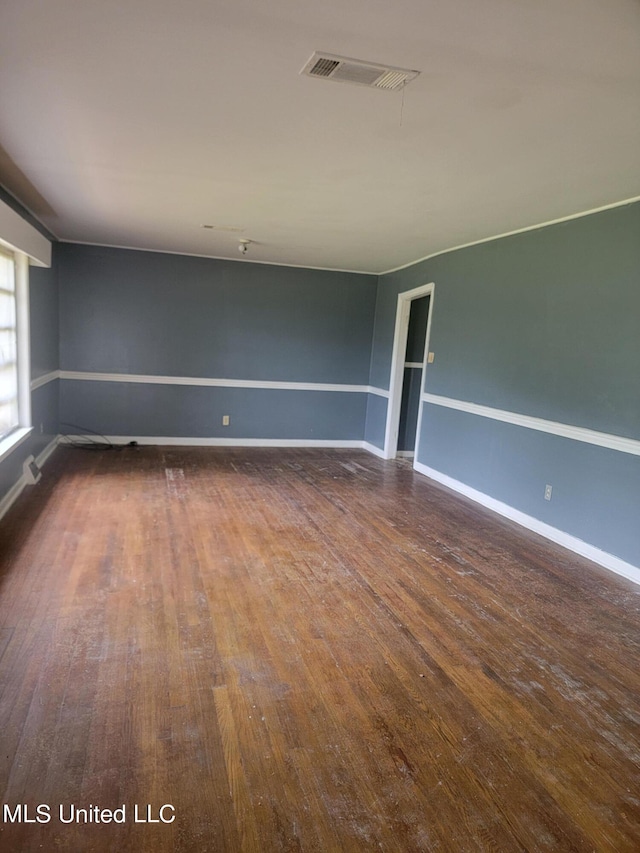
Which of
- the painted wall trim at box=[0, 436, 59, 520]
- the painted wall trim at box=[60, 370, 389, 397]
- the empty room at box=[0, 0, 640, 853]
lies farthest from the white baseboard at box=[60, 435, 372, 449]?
the painted wall trim at box=[0, 436, 59, 520]

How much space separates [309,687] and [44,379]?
4508 millimetres

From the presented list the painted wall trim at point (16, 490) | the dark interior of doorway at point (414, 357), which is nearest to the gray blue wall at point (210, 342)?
the dark interior of doorway at point (414, 357)

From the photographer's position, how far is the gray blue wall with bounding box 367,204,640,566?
3.46 meters

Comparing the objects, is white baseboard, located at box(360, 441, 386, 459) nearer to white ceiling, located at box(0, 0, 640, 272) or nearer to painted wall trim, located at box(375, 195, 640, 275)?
painted wall trim, located at box(375, 195, 640, 275)

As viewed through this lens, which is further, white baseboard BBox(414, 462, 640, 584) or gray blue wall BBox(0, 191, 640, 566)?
gray blue wall BBox(0, 191, 640, 566)

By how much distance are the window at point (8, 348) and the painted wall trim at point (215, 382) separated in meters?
1.47

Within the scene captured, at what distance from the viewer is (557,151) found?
103 inches

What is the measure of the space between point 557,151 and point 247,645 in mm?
2804

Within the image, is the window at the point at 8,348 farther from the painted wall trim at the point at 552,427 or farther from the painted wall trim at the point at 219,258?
the painted wall trim at the point at 552,427

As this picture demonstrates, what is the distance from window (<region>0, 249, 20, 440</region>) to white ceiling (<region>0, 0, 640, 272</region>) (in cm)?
63

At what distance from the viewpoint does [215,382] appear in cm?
680

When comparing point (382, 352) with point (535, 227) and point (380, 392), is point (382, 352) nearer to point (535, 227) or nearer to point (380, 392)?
point (380, 392)

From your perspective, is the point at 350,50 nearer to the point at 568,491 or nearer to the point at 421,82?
the point at 421,82

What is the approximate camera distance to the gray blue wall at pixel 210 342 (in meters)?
6.33
